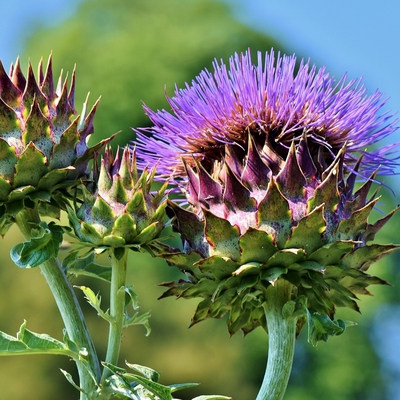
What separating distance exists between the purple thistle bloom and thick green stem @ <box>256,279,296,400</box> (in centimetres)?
37

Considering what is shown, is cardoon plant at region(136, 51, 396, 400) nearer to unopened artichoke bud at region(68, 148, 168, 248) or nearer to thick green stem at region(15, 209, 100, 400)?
unopened artichoke bud at region(68, 148, 168, 248)

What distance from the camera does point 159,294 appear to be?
965cm

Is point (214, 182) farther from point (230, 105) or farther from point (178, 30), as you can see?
point (178, 30)

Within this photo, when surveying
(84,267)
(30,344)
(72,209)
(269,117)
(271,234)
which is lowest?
(30,344)

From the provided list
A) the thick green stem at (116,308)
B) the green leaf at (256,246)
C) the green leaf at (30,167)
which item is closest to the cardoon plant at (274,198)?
the green leaf at (256,246)

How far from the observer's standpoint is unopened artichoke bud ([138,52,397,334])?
191 cm

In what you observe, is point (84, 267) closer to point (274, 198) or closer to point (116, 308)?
point (116, 308)

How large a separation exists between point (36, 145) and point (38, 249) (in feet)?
0.85

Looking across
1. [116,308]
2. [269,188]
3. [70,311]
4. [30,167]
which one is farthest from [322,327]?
[30,167]

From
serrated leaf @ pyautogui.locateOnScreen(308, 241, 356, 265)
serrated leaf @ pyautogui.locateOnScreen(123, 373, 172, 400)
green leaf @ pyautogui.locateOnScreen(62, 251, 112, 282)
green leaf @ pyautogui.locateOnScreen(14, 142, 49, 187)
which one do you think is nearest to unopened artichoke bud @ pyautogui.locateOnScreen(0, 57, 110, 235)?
green leaf @ pyautogui.locateOnScreen(14, 142, 49, 187)

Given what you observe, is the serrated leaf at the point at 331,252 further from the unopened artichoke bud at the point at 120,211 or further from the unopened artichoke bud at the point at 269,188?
the unopened artichoke bud at the point at 120,211

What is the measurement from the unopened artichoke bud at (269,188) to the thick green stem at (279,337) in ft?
0.11

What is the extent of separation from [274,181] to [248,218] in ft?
0.37

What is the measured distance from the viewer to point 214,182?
6.68 feet
